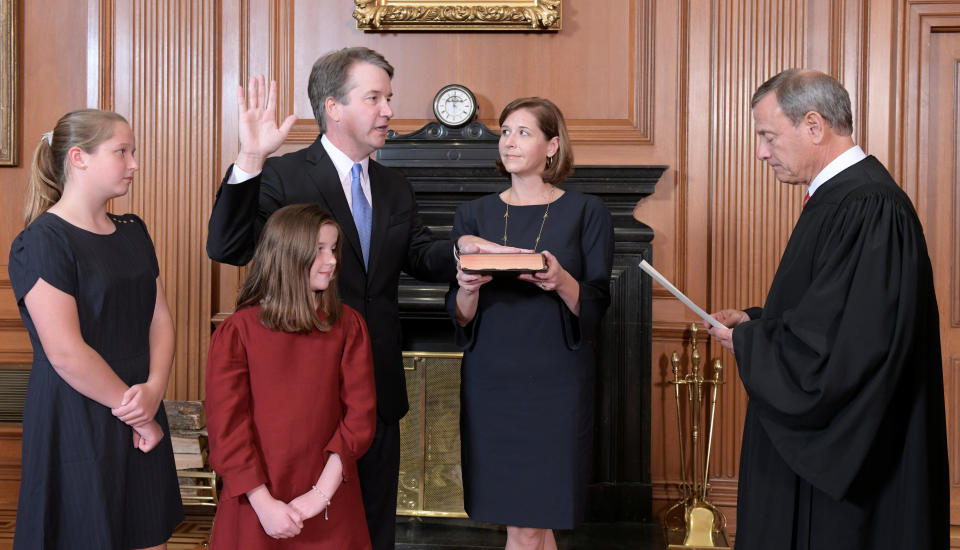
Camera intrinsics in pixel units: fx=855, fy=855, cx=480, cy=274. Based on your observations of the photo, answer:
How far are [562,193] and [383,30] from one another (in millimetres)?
2016

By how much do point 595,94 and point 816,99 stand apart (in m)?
2.30

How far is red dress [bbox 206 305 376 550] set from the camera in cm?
231

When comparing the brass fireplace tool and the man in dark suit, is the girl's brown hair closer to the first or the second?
the man in dark suit

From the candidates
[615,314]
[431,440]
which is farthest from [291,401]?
[615,314]

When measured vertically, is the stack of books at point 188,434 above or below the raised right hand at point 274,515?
below

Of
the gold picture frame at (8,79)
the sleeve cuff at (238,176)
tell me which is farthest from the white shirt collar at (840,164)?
the gold picture frame at (8,79)

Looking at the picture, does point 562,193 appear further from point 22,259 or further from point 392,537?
point 22,259

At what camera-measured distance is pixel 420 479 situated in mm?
4227

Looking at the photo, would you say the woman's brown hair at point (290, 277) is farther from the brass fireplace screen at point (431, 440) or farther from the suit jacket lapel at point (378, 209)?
the brass fireplace screen at point (431, 440)

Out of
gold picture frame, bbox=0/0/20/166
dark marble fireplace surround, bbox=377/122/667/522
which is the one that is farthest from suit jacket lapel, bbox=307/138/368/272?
gold picture frame, bbox=0/0/20/166

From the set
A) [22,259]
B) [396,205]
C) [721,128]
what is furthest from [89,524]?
[721,128]

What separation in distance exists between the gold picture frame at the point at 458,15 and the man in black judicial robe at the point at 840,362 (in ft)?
7.43

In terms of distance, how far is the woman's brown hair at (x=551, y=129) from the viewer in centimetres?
292

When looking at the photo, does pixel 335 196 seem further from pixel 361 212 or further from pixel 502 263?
pixel 502 263
